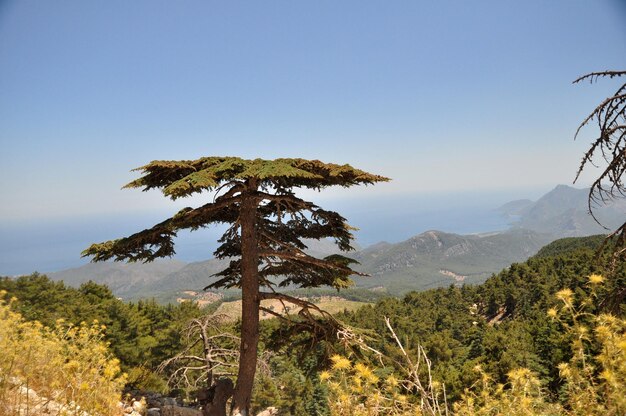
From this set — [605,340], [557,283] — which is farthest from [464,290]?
[605,340]

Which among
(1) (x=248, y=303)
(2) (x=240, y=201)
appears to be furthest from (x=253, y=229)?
(1) (x=248, y=303)

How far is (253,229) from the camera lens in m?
7.18

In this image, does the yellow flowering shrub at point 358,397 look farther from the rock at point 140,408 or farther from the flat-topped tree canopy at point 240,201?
the rock at point 140,408

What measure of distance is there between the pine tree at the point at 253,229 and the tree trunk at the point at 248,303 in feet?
0.06

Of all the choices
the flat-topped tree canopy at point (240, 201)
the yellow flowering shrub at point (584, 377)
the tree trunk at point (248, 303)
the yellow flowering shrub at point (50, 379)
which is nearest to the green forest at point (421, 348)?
the yellow flowering shrub at point (584, 377)

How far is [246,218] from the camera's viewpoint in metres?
7.16

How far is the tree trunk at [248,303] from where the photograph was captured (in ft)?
22.6

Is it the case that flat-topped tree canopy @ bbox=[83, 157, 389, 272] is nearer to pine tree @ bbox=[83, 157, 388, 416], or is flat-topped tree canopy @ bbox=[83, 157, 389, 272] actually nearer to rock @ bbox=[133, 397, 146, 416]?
pine tree @ bbox=[83, 157, 388, 416]

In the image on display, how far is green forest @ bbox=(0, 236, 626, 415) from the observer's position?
1991 millimetres

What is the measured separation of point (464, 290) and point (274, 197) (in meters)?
68.3

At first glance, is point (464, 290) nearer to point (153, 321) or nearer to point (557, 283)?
point (557, 283)

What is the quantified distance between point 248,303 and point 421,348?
513 centimetres

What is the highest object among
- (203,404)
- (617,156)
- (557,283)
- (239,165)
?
(239,165)

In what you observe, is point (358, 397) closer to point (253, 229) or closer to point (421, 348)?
point (421, 348)
